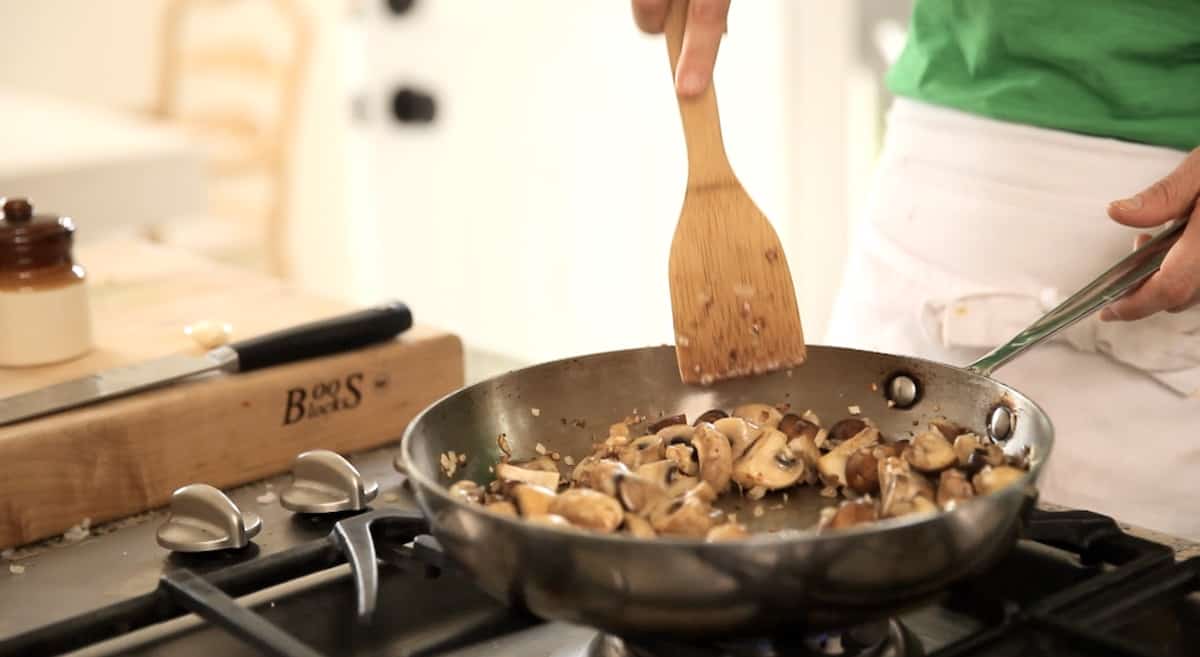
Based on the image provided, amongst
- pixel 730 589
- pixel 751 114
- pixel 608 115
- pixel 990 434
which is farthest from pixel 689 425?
pixel 608 115

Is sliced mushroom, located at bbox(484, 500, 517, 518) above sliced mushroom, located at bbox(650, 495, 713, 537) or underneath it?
above

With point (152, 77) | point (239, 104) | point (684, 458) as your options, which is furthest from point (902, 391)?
point (152, 77)

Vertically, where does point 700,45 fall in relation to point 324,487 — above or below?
above

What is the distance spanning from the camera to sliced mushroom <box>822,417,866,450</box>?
838 mm

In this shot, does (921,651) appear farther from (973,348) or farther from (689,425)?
(973,348)

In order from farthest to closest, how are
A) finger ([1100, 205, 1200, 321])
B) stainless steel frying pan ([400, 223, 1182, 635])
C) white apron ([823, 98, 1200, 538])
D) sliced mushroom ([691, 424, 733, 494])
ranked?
white apron ([823, 98, 1200, 538]), finger ([1100, 205, 1200, 321]), sliced mushroom ([691, 424, 733, 494]), stainless steel frying pan ([400, 223, 1182, 635])

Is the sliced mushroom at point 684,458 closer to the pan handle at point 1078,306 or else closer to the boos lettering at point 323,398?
the pan handle at point 1078,306

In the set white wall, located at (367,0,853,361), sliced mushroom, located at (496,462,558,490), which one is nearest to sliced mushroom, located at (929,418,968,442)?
sliced mushroom, located at (496,462,558,490)

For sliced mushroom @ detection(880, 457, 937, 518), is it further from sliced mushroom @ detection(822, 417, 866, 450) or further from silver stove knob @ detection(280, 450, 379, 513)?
silver stove knob @ detection(280, 450, 379, 513)

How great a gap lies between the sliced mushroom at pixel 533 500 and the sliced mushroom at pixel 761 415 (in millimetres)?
185

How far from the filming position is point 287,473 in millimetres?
1051

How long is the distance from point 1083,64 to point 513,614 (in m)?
0.61

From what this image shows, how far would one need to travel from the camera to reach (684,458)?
792 mm

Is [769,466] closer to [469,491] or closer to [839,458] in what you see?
[839,458]
